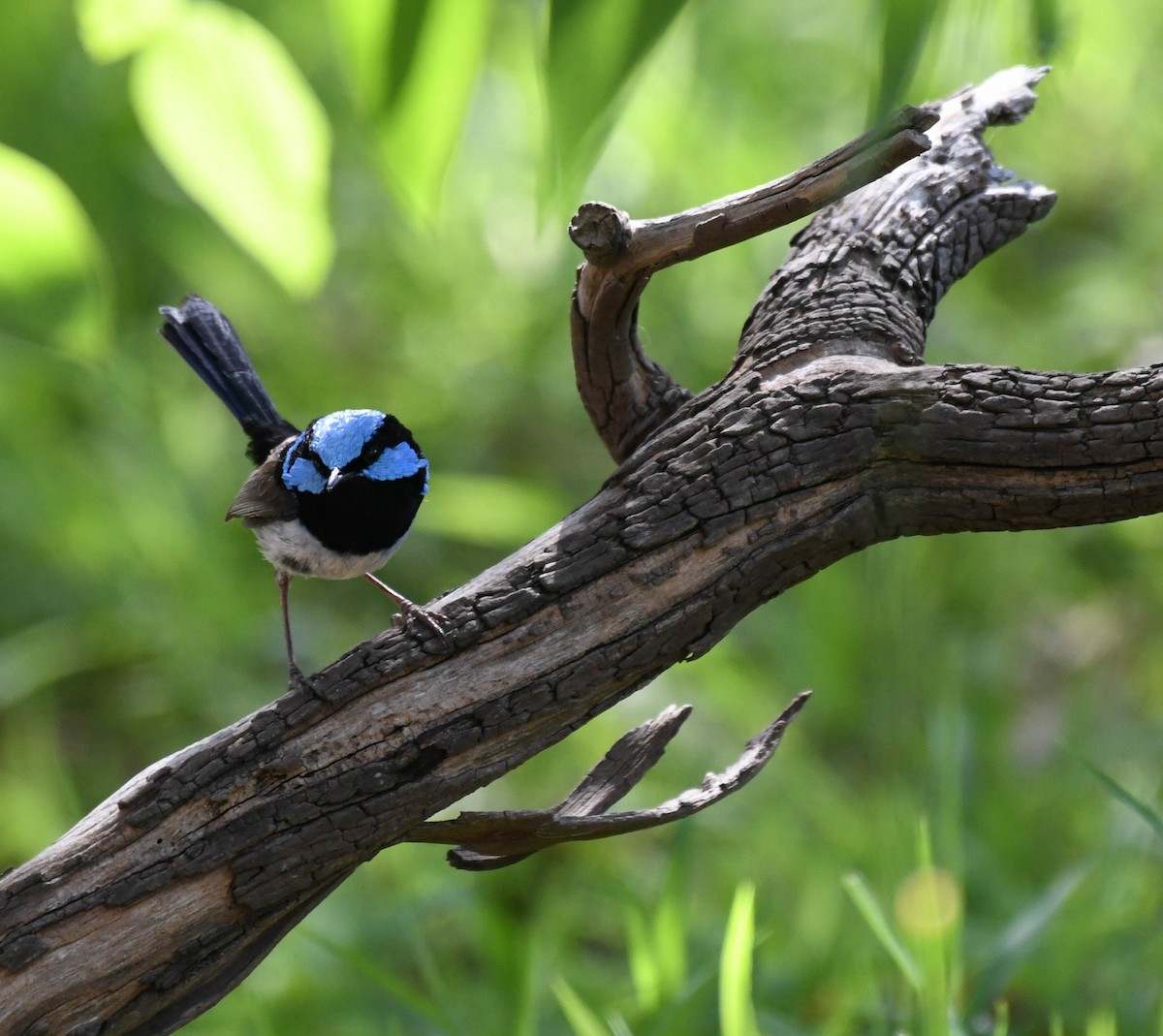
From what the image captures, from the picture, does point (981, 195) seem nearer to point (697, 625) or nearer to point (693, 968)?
point (697, 625)

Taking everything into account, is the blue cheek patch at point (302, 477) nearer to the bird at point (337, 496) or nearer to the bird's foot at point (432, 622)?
the bird at point (337, 496)

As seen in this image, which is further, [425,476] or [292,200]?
[425,476]

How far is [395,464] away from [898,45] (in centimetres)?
206

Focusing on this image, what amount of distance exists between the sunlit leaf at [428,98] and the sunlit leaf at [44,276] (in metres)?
0.48

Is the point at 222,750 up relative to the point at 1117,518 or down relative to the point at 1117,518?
up

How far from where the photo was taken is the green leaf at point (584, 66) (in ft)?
2.20

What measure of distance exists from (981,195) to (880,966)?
1934 mm

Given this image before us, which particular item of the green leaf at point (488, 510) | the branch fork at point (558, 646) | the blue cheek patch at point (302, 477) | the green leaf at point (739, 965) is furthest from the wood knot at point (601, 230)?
the green leaf at point (488, 510)

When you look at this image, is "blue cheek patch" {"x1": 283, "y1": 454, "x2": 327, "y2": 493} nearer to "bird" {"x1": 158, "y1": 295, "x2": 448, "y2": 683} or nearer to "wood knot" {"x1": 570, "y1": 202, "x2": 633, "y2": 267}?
"bird" {"x1": 158, "y1": 295, "x2": 448, "y2": 683}

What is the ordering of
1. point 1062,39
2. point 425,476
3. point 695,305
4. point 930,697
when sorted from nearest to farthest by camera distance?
point 1062,39, point 425,476, point 930,697, point 695,305

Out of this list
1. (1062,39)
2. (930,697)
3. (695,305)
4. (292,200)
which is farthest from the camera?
(695,305)

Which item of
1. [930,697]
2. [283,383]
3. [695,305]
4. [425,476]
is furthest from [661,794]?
[283,383]

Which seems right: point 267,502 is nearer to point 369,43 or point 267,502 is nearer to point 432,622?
point 432,622

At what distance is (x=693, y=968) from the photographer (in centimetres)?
313
